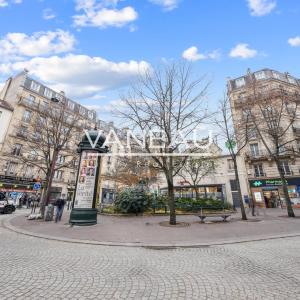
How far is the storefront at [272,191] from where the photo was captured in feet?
85.9

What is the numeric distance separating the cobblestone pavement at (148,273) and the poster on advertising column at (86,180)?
197 inches

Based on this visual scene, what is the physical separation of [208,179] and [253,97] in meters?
17.2

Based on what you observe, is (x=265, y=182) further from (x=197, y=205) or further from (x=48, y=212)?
(x=48, y=212)

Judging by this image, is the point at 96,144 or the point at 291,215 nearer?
the point at 96,144

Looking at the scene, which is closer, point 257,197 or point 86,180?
point 86,180

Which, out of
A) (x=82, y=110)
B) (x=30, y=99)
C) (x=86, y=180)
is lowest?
(x=86, y=180)

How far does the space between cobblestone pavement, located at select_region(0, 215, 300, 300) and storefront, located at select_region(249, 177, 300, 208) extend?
79.5ft

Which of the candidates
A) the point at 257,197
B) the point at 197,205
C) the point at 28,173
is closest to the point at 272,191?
the point at 257,197

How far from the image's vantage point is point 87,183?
1193 centimetres

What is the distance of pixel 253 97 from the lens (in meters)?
17.3

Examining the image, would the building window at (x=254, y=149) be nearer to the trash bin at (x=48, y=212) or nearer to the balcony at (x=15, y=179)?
Result: the trash bin at (x=48, y=212)

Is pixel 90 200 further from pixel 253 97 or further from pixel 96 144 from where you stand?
pixel 253 97

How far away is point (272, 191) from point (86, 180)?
2677 centimetres

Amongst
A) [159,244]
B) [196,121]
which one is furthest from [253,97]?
[159,244]
